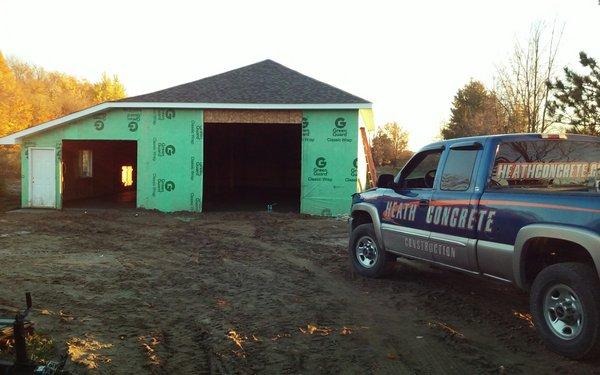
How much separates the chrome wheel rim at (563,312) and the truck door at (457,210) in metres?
0.99

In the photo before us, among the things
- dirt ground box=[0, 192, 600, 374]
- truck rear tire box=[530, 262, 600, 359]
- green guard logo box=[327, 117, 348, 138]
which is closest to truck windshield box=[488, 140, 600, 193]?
Result: truck rear tire box=[530, 262, 600, 359]

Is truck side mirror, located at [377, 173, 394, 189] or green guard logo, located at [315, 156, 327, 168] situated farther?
green guard logo, located at [315, 156, 327, 168]

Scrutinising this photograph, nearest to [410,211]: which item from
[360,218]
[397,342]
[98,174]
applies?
[360,218]

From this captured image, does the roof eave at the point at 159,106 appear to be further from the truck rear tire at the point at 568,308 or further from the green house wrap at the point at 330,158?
the truck rear tire at the point at 568,308

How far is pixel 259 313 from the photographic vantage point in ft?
20.0

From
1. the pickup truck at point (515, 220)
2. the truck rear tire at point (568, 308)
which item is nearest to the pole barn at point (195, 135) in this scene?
the pickup truck at point (515, 220)

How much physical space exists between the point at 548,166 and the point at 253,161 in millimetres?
28361

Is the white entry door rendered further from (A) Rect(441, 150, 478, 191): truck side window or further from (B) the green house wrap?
(A) Rect(441, 150, 478, 191): truck side window

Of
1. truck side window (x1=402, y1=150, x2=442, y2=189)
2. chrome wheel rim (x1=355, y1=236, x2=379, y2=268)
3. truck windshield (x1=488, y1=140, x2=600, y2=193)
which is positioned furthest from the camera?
chrome wheel rim (x1=355, y1=236, x2=379, y2=268)

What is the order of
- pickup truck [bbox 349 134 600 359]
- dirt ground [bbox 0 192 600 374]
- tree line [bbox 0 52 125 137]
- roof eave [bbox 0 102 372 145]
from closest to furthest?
1. pickup truck [bbox 349 134 600 359]
2. dirt ground [bbox 0 192 600 374]
3. roof eave [bbox 0 102 372 145]
4. tree line [bbox 0 52 125 137]

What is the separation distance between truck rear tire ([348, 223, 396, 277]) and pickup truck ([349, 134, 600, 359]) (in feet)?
0.08

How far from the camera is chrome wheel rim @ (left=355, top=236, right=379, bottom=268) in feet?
25.8

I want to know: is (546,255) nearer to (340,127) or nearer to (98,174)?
(340,127)

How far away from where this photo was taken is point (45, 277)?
7.73 metres
